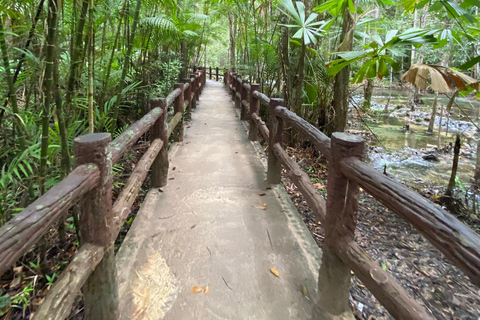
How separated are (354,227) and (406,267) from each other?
202 centimetres

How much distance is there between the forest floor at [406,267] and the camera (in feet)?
8.80

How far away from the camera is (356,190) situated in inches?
69.4

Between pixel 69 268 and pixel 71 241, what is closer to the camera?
pixel 69 268

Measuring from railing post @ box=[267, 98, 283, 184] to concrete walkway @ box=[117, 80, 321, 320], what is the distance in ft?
0.46

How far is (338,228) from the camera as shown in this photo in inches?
72.6

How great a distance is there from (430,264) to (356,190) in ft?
7.74

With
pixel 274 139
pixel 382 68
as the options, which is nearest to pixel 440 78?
pixel 382 68

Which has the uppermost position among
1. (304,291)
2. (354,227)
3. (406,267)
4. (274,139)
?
(274,139)

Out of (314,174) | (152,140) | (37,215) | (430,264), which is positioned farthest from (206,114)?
(37,215)

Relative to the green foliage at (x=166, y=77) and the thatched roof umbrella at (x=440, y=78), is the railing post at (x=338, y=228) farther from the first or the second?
the green foliage at (x=166, y=77)


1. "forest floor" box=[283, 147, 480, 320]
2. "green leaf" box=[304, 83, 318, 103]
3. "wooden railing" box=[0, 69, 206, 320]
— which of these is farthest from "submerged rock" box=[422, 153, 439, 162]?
"wooden railing" box=[0, 69, 206, 320]

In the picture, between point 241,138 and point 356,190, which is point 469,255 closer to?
point 356,190

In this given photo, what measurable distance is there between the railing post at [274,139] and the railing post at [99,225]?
7.36 feet

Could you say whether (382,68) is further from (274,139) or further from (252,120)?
(252,120)
